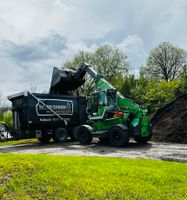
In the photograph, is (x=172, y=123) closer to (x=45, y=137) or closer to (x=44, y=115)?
(x=44, y=115)

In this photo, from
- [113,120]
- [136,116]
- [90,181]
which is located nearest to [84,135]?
[113,120]

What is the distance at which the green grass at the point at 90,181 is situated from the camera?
230 inches

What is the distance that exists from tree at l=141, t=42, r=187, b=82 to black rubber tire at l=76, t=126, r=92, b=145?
37.4 m

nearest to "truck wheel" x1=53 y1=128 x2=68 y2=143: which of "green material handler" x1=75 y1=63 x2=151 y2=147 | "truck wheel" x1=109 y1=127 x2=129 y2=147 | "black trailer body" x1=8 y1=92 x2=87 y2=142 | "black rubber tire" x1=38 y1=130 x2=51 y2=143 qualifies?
"black trailer body" x1=8 y1=92 x2=87 y2=142

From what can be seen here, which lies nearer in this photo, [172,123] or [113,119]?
[113,119]

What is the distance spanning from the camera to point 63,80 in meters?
19.3

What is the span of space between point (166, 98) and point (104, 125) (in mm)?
13435

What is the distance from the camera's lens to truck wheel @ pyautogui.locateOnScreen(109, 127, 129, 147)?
1471 cm

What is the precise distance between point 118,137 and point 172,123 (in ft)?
14.0

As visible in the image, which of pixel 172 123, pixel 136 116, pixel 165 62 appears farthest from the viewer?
pixel 165 62

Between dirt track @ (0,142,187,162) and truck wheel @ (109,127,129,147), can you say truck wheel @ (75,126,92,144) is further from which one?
dirt track @ (0,142,187,162)

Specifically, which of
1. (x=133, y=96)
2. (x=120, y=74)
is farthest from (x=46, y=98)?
(x=120, y=74)

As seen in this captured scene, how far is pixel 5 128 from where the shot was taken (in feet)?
60.2

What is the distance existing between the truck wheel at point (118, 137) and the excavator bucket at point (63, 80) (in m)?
5.52
